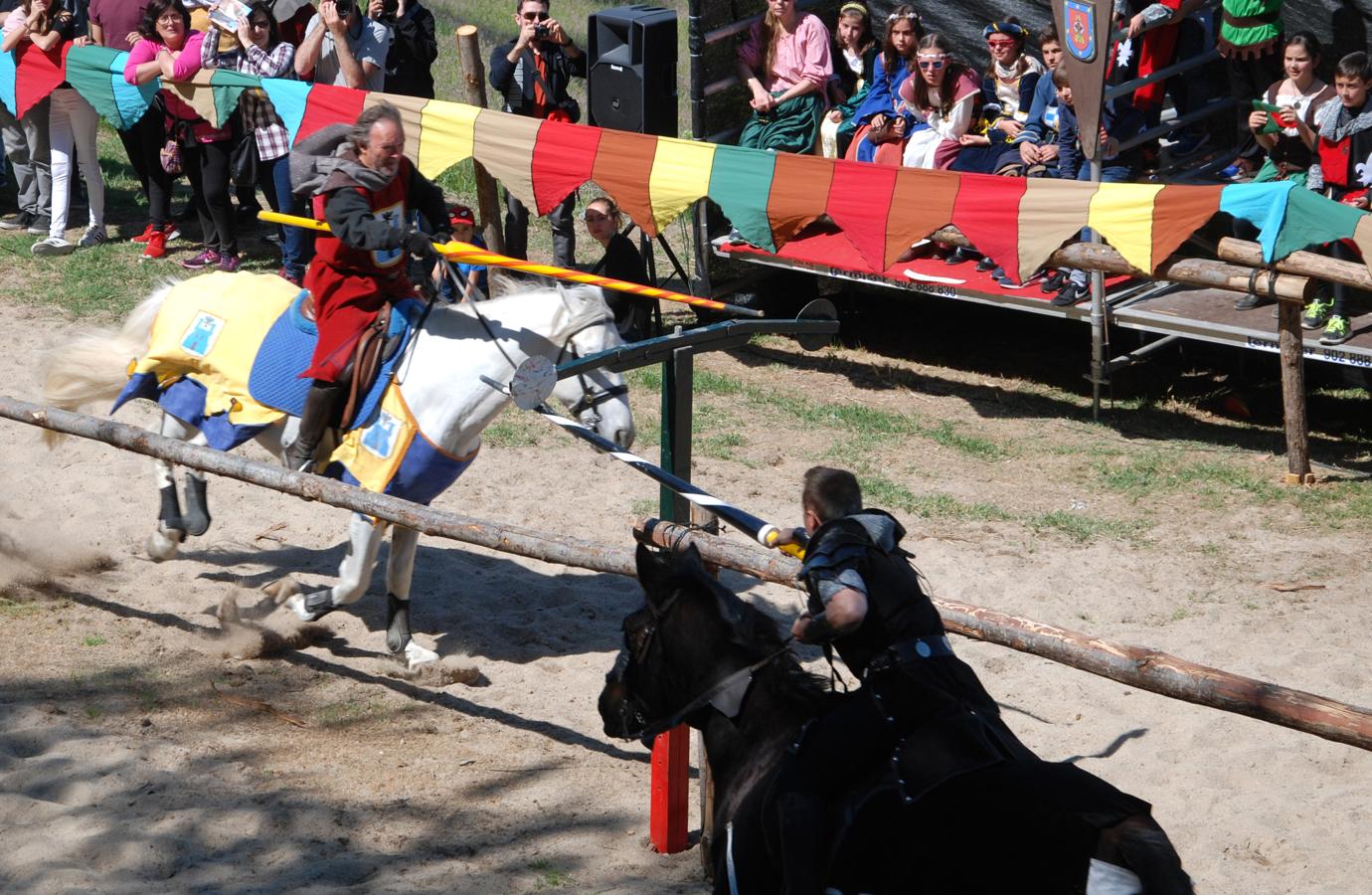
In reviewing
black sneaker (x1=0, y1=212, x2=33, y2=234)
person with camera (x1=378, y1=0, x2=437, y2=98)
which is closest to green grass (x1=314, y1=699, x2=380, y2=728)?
person with camera (x1=378, y1=0, x2=437, y2=98)

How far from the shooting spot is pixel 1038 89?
10.2 meters

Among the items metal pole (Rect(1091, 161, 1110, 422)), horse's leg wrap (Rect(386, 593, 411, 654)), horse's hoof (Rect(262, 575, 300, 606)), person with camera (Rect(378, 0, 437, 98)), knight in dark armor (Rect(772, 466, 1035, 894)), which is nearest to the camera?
knight in dark armor (Rect(772, 466, 1035, 894))

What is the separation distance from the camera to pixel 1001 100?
10.8 m

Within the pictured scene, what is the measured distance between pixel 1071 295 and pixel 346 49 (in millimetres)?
5515

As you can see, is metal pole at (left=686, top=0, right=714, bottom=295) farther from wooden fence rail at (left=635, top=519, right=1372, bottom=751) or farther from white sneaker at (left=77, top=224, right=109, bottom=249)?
wooden fence rail at (left=635, top=519, right=1372, bottom=751)

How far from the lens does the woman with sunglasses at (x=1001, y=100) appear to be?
→ 10.4 m

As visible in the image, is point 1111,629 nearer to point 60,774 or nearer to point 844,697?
point 844,697

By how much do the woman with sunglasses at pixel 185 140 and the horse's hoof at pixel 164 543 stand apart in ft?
16.1

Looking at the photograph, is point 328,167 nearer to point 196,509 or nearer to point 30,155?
point 196,509

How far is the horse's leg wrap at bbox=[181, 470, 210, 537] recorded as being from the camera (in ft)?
23.6

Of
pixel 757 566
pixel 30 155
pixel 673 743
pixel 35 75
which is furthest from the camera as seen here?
pixel 30 155

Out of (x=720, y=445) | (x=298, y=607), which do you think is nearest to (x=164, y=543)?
(x=298, y=607)

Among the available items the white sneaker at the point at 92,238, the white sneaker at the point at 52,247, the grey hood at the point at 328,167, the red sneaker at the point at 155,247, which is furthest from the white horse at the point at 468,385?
the white sneaker at the point at 92,238

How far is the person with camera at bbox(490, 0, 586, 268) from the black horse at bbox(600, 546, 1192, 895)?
7.45m
